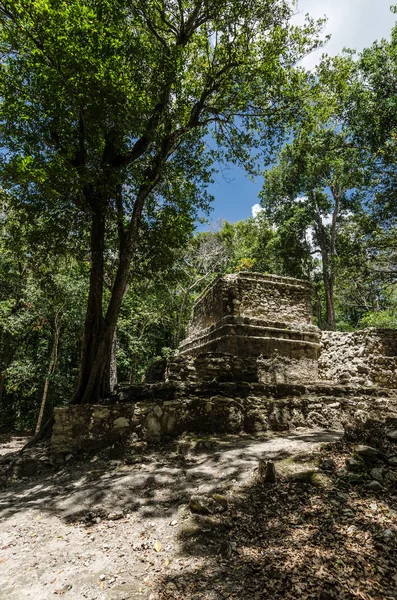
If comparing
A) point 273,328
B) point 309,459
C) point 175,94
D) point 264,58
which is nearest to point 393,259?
point 273,328

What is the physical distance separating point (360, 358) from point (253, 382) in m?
4.63

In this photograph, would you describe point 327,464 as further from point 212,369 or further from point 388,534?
point 212,369

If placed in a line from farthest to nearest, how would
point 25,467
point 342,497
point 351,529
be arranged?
point 25,467 < point 342,497 < point 351,529

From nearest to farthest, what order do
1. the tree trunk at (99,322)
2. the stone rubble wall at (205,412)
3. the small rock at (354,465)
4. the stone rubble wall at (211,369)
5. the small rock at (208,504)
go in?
the small rock at (208,504), the small rock at (354,465), the stone rubble wall at (205,412), the tree trunk at (99,322), the stone rubble wall at (211,369)

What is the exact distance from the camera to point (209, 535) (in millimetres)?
2467

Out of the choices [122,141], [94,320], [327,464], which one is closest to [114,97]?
[122,141]

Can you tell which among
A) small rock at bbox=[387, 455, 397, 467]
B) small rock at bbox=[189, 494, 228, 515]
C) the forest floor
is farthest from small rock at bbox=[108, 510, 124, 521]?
small rock at bbox=[387, 455, 397, 467]

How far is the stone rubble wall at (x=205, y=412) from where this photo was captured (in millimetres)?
4934

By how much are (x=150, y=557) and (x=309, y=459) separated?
1.93 meters

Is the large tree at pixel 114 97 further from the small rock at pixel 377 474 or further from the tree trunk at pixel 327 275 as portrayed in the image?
the tree trunk at pixel 327 275

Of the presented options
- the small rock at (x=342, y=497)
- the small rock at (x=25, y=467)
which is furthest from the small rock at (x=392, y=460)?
the small rock at (x=25, y=467)

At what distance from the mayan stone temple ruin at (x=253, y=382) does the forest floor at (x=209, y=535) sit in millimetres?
1031

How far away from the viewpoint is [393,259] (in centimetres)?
1318

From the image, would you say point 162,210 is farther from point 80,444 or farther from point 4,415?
point 4,415
